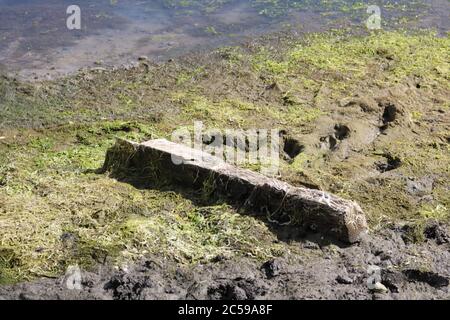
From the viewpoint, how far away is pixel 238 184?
6.00 metres

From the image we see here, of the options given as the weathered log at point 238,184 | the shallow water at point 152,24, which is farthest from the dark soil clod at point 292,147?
the shallow water at point 152,24

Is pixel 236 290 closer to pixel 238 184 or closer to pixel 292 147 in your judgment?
pixel 238 184

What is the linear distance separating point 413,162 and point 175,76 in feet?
14.4

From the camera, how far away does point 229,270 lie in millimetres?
5176

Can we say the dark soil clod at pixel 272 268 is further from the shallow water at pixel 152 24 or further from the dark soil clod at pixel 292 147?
the shallow water at pixel 152 24

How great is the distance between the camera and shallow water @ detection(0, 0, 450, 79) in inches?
433

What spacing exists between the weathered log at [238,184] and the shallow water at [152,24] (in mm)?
4160

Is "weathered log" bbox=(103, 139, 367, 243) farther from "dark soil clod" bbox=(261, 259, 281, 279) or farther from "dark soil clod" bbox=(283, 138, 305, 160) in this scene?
"dark soil clod" bbox=(283, 138, 305, 160)

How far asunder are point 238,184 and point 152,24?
750cm

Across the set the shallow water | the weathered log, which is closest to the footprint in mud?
the weathered log

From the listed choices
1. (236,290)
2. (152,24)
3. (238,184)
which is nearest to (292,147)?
(238,184)
